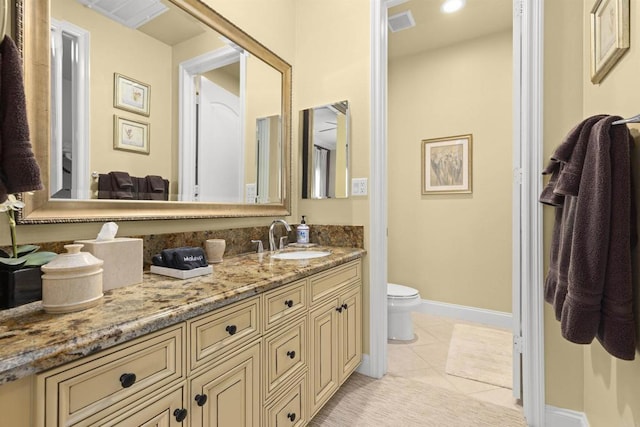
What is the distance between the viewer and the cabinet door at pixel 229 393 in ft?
2.89

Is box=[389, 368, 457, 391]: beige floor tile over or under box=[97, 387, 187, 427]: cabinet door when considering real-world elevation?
under

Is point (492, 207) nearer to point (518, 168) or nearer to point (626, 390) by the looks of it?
point (518, 168)

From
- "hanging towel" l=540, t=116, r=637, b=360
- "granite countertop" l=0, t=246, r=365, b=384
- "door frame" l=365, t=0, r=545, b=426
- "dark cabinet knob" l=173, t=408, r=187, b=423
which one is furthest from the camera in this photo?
"door frame" l=365, t=0, r=545, b=426


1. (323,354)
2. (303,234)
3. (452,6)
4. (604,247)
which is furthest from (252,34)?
(604,247)

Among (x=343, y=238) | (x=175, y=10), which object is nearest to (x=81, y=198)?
(x=175, y=10)

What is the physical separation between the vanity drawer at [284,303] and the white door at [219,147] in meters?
0.70

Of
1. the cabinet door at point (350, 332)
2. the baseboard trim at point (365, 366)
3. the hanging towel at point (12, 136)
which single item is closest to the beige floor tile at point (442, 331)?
the baseboard trim at point (365, 366)

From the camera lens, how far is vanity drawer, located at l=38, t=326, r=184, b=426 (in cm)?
59

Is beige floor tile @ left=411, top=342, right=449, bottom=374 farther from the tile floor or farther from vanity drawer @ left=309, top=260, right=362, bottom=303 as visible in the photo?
vanity drawer @ left=309, top=260, right=362, bottom=303

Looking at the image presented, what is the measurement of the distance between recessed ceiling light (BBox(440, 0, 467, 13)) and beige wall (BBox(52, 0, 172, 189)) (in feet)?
7.35

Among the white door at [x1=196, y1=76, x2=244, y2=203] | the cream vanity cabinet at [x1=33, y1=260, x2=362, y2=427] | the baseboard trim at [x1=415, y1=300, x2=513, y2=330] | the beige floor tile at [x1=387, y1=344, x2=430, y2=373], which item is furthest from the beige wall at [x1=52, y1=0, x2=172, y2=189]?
the baseboard trim at [x1=415, y1=300, x2=513, y2=330]

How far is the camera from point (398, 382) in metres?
1.95

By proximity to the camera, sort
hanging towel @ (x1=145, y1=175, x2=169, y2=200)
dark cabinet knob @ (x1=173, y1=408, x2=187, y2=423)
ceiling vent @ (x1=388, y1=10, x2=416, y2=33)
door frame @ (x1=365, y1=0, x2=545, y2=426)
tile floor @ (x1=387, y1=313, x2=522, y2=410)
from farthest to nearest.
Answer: ceiling vent @ (x1=388, y1=10, x2=416, y2=33)
tile floor @ (x1=387, y1=313, x2=522, y2=410)
door frame @ (x1=365, y1=0, x2=545, y2=426)
hanging towel @ (x1=145, y1=175, x2=169, y2=200)
dark cabinet knob @ (x1=173, y1=408, x2=187, y2=423)

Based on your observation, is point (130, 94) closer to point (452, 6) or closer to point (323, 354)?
point (323, 354)
